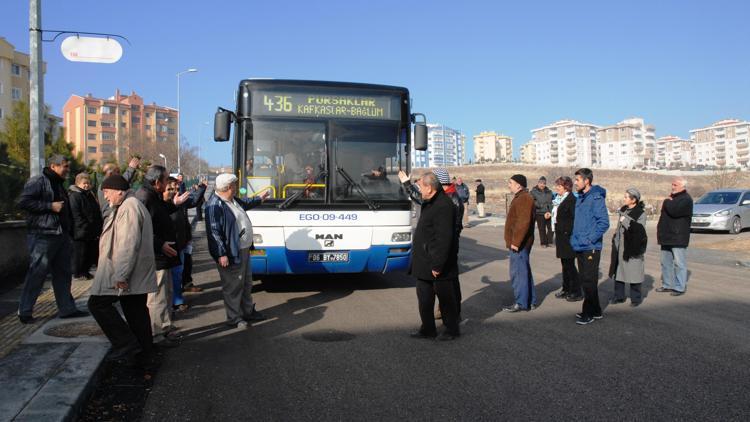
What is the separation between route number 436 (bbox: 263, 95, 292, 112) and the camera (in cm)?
913

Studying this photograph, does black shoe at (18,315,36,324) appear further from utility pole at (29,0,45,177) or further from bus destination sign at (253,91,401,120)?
bus destination sign at (253,91,401,120)

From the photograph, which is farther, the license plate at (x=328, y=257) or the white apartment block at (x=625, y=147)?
the white apartment block at (x=625, y=147)

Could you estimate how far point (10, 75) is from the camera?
6644 centimetres

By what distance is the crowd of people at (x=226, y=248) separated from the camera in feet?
17.4

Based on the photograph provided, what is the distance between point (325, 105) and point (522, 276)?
392 cm

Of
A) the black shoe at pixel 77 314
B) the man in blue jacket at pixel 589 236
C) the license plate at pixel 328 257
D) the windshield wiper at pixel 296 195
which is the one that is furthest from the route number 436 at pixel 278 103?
the man in blue jacket at pixel 589 236

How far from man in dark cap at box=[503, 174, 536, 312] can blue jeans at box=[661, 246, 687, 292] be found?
9.30ft

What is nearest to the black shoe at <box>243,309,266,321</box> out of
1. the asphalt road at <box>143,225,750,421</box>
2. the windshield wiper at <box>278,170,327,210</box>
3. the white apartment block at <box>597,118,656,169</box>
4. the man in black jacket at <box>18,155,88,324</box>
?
the asphalt road at <box>143,225,750,421</box>

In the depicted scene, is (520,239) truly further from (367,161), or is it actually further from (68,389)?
(68,389)

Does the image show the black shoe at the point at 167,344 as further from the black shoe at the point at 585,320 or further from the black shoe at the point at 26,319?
the black shoe at the point at 585,320

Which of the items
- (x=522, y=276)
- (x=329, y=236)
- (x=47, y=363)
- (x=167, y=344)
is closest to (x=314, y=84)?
(x=329, y=236)

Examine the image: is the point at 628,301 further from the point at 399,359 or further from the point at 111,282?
the point at 111,282

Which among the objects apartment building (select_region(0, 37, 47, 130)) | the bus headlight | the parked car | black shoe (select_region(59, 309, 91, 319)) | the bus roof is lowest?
black shoe (select_region(59, 309, 91, 319))

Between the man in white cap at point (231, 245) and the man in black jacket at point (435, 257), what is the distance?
6.67ft
